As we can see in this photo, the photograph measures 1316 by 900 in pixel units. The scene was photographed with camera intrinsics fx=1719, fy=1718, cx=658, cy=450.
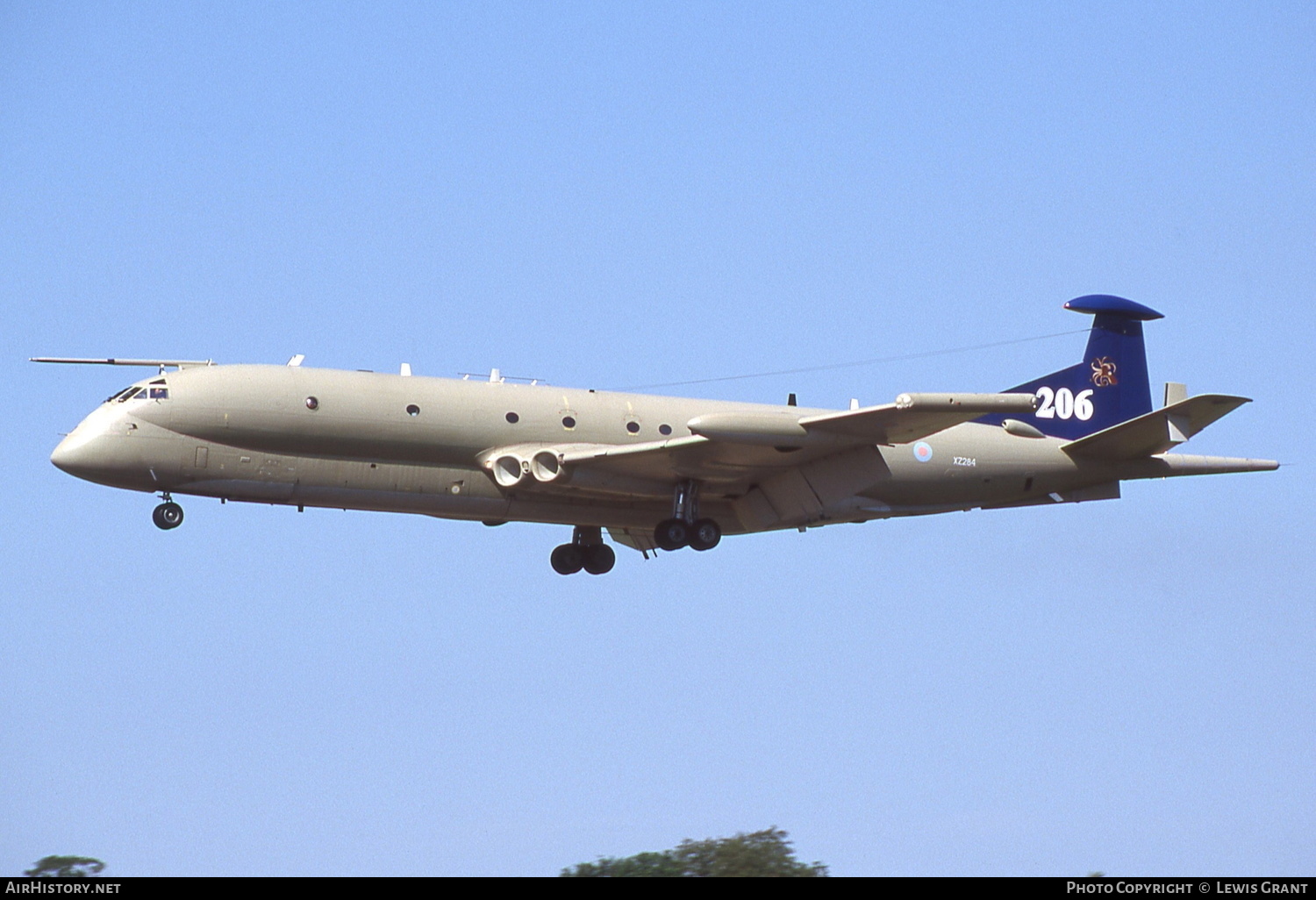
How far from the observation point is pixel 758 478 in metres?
32.8

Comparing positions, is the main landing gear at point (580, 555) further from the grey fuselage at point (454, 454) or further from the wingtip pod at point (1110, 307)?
the wingtip pod at point (1110, 307)

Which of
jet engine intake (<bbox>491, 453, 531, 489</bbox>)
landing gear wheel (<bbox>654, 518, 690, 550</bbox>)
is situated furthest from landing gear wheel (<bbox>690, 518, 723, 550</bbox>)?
jet engine intake (<bbox>491, 453, 531, 489</bbox>)

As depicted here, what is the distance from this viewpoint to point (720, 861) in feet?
97.3

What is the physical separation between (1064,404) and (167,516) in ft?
60.2

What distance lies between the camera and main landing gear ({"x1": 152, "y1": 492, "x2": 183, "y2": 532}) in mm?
30531

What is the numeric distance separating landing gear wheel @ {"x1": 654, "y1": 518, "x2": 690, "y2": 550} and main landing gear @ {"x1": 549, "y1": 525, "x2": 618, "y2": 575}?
10.2ft

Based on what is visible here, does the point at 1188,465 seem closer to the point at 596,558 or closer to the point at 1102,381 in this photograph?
the point at 1102,381

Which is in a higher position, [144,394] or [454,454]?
[144,394]

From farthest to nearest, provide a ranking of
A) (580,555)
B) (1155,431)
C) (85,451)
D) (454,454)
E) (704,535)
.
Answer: (580,555), (1155,431), (704,535), (454,454), (85,451)

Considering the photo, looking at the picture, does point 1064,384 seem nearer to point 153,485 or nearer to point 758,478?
point 758,478

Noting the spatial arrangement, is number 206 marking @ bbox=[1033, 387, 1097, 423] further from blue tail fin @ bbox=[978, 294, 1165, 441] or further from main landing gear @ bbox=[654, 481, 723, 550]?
main landing gear @ bbox=[654, 481, 723, 550]

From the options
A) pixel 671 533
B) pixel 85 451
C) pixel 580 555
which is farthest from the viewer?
pixel 580 555

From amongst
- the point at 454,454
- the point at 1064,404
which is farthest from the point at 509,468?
the point at 1064,404

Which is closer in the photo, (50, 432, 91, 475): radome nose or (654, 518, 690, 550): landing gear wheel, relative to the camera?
(50, 432, 91, 475): radome nose
